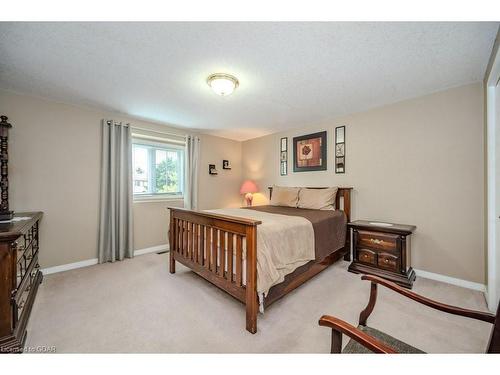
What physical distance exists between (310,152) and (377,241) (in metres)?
1.81

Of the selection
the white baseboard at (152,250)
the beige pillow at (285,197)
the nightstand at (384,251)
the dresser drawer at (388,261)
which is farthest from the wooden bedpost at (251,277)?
the white baseboard at (152,250)

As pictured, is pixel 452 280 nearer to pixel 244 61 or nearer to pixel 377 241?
pixel 377 241

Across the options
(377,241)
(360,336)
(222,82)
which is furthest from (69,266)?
(377,241)

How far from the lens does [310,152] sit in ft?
12.2

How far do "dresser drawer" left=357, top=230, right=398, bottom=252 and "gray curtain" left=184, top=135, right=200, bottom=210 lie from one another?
2.89m

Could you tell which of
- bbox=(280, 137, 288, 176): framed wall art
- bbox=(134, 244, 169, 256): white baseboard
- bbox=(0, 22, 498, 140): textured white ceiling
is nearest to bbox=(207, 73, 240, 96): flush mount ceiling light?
bbox=(0, 22, 498, 140): textured white ceiling

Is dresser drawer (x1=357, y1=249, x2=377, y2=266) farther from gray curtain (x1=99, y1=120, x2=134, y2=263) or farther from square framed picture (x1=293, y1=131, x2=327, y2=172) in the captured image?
gray curtain (x1=99, y1=120, x2=134, y2=263)

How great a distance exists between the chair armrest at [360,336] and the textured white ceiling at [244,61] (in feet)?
5.89
